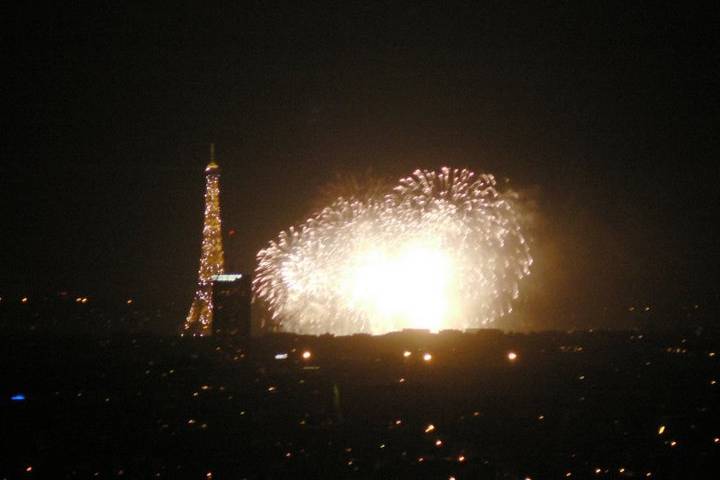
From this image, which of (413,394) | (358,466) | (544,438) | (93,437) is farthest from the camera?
(413,394)

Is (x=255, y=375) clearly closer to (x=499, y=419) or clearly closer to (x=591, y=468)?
(x=499, y=419)

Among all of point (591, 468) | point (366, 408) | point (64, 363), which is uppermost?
point (64, 363)

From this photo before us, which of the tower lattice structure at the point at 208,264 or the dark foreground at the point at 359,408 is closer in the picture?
the dark foreground at the point at 359,408

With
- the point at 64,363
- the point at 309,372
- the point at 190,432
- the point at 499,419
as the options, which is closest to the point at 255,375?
the point at 309,372

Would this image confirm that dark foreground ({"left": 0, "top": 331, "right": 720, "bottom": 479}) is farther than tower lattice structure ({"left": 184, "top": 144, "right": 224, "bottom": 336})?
No

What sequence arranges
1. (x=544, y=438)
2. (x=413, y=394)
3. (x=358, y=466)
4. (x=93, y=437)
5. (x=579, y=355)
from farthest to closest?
(x=579, y=355) < (x=413, y=394) < (x=544, y=438) < (x=93, y=437) < (x=358, y=466)

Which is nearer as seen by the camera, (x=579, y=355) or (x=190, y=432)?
(x=190, y=432)

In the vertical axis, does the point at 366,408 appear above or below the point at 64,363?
below

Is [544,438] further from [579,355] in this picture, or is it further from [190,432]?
[190,432]
